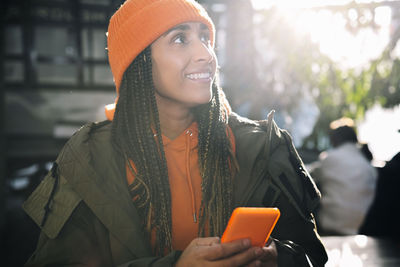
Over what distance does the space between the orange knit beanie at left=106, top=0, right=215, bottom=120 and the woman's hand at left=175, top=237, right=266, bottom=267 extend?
0.82 meters

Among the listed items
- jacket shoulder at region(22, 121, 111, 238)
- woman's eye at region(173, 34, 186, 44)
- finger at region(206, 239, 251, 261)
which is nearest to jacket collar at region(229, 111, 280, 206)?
finger at region(206, 239, 251, 261)

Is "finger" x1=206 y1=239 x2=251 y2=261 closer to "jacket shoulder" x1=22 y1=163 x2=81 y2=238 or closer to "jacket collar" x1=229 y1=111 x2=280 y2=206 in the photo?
"jacket collar" x1=229 y1=111 x2=280 y2=206

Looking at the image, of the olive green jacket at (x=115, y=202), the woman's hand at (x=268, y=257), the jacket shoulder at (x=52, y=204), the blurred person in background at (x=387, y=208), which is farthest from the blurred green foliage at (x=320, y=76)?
the jacket shoulder at (x=52, y=204)

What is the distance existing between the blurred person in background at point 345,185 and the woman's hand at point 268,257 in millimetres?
2857

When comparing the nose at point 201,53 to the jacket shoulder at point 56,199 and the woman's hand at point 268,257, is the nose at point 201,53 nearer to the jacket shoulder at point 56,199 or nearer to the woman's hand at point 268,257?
the jacket shoulder at point 56,199

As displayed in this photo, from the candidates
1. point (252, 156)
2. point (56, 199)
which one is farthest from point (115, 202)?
point (252, 156)

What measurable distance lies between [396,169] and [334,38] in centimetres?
196

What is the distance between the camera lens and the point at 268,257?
1.32 meters

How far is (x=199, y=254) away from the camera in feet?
4.07

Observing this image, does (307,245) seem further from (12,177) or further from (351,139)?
(12,177)

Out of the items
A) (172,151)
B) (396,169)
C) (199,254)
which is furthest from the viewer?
(396,169)

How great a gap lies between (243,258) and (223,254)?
0.07 meters

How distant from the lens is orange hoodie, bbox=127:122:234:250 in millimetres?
1595

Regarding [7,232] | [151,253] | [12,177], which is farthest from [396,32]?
[12,177]
